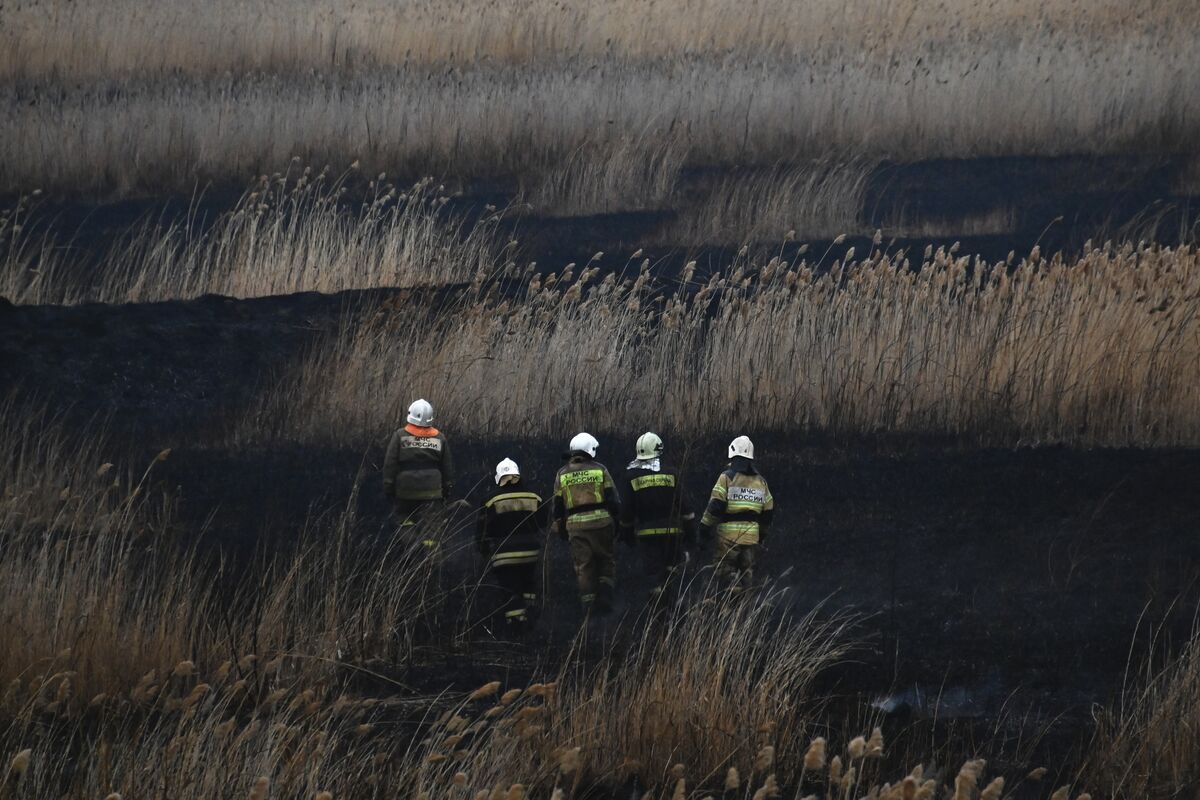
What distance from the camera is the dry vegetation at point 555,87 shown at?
17.8 m

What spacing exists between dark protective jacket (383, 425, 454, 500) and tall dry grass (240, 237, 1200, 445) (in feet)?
7.44

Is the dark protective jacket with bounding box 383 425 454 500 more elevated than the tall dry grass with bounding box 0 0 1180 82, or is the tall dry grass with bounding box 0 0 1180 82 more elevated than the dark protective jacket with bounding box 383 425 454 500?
the tall dry grass with bounding box 0 0 1180 82

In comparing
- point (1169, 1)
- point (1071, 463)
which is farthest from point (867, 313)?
point (1169, 1)

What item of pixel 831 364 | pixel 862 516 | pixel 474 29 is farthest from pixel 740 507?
pixel 474 29

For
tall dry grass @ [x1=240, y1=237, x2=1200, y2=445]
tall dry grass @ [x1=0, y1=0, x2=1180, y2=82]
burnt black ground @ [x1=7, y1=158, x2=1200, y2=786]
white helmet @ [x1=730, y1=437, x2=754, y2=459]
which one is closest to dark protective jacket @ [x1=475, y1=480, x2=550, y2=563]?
burnt black ground @ [x1=7, y1=158, x2=1200, y2=786]

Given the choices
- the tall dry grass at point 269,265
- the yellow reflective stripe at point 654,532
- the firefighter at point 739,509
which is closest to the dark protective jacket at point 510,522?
the yellow reflective stripe at point 654,532

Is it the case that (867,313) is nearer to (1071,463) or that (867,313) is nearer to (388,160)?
(1071,463)

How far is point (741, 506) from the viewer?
895cm

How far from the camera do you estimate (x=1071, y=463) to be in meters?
10.9

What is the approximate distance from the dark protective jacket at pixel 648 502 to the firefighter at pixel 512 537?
1.83 feet

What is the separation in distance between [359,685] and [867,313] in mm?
5967

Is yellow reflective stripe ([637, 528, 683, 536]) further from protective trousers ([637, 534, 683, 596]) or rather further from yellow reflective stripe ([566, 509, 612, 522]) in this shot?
yellow reflective stripe ([566, 509, 612, 522])

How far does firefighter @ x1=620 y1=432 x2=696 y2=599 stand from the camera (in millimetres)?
9258

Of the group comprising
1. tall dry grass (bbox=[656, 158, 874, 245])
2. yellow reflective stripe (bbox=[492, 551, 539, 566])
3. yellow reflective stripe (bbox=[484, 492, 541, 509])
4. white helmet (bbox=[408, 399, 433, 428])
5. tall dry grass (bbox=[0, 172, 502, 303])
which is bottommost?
yellow reflective stripe (bbox=[492, 551, 539, 566])
